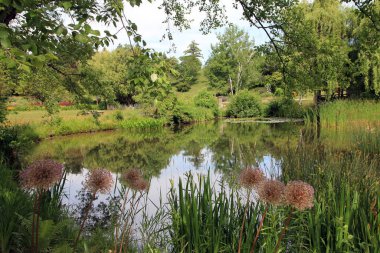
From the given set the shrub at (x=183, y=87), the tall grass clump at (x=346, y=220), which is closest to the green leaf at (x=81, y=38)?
the tall grass clump at (x=346, y=220)

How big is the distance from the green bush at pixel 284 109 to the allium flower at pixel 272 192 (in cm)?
3357

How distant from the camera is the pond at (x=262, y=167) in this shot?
454 centimetres

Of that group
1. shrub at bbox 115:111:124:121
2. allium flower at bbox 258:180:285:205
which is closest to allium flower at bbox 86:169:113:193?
allium flower at bbox 258:180:285:205

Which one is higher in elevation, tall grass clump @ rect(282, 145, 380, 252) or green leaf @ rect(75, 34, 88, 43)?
green leaf @ rect(75, 34, 88, 43)

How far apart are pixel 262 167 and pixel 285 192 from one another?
8.68 meters

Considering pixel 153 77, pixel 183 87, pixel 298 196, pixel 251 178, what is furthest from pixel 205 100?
pixel 298 196

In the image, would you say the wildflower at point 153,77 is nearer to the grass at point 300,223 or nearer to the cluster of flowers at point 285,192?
the cluster of flowers at point 285,192

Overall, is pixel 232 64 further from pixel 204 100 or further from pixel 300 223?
pixel 300 223

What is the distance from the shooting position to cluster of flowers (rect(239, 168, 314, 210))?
2166 mm

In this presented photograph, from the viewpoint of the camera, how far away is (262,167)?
10.7 metres

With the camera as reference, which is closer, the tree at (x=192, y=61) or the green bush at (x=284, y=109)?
the green bush at (x=284, y=109)

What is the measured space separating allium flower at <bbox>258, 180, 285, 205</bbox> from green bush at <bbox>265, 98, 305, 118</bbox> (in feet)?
110

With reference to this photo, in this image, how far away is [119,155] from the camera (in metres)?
19.6

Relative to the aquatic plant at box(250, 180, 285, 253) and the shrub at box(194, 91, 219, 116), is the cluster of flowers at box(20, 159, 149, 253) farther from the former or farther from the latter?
the shrub at box(194, 91, 219, 116)
